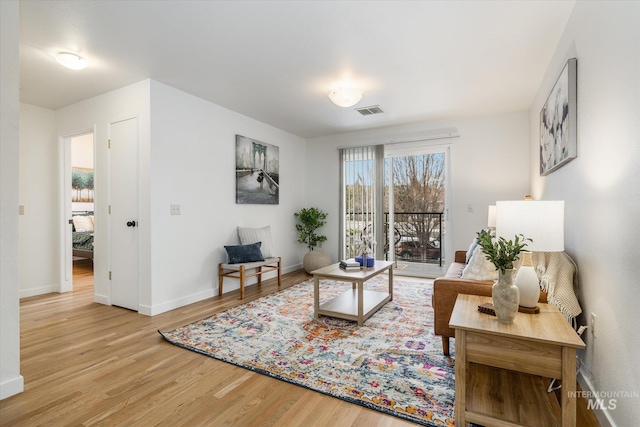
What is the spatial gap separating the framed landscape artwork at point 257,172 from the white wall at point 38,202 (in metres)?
2.52

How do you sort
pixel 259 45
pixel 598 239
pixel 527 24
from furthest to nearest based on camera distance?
pixel 259 45 < pixel 527 24 < pixel 598 239

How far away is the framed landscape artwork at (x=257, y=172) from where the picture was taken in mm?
4562

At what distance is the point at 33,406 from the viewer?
1.77m

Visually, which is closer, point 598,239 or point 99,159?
point 598,239

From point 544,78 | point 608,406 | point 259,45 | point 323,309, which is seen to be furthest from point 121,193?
point 544,78

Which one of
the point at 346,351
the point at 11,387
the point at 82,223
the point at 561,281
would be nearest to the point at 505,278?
the point at 561,281

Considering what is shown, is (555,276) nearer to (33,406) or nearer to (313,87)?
(313,87)

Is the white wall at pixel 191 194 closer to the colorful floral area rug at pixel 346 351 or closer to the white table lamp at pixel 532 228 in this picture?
the colorful floral area rug at pixel 346 351

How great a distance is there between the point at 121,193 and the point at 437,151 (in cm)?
455

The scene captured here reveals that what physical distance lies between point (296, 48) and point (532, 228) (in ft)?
7.48

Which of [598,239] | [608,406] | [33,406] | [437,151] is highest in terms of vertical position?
[437,151]

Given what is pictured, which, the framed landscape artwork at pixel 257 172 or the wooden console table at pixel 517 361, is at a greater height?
the framed landscape artwork at pixel 257 172

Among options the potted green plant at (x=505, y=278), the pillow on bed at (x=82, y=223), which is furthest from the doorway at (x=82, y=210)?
A: the potted green plant at (x=505, y=278)

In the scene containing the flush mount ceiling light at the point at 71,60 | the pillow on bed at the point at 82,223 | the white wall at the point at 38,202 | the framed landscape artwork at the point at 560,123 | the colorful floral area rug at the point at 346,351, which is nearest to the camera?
the colorful floral area rug at the point at 346,351
